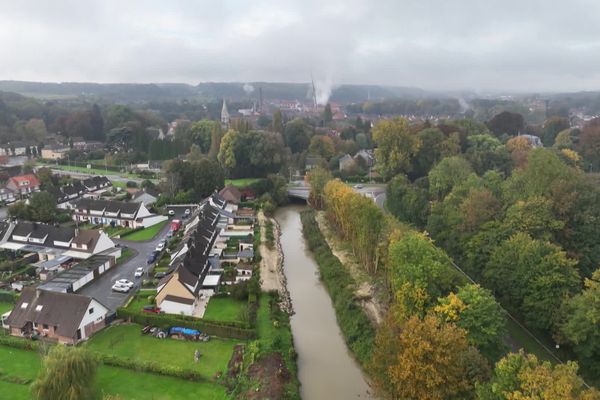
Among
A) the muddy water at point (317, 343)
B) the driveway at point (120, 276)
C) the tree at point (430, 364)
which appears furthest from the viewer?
the driveway at point (120, 276)

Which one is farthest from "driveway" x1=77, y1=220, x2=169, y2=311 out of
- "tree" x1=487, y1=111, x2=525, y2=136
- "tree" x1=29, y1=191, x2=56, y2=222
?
"tree" x1=487, y1=111, x2=525, y2=136

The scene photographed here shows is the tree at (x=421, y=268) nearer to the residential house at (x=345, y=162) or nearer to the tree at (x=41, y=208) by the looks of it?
the tree at (x=41, y=208)

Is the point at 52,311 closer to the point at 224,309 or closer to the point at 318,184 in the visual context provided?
the point at 224,309

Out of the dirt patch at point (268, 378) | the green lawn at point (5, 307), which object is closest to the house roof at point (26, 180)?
the green lawn at point (5, 307)

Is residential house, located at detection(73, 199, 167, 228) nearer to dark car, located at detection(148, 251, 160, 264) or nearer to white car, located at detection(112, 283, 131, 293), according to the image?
dark car, located at detection(148, 251, 160, 264)

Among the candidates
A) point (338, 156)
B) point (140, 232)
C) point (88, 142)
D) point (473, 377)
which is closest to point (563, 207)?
point (473, 377)
